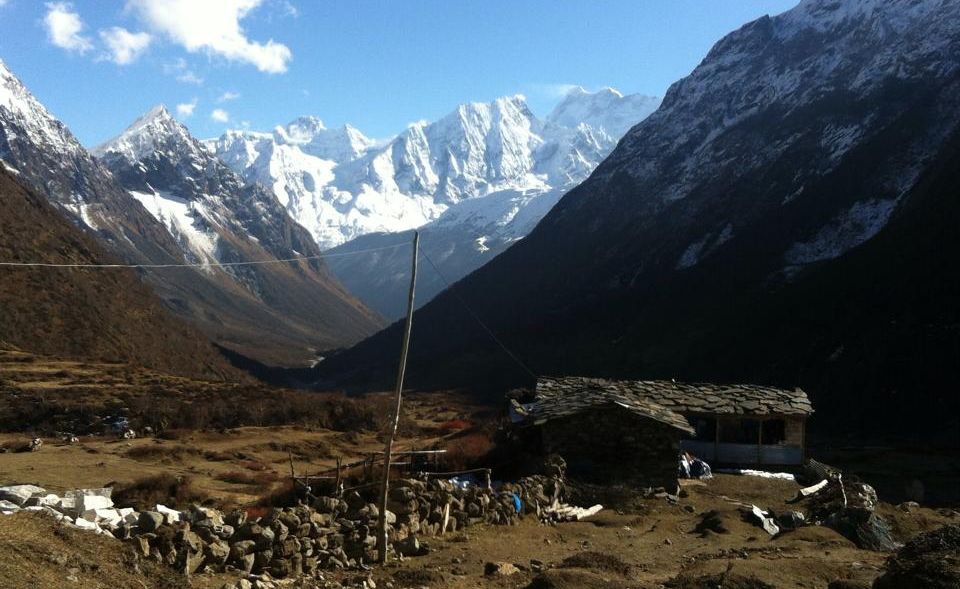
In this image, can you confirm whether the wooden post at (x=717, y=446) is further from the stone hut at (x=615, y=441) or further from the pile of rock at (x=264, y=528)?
the pile of rock at (x=264, y=528)

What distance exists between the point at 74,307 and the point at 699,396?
68.5 metres

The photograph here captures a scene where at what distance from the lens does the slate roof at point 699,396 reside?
1268 inches

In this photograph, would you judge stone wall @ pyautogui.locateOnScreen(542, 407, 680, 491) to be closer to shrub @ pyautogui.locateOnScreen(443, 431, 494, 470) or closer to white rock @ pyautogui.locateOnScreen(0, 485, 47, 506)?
shrub @ pyautogui.locateOnScreen(443, 431, 494, 470)

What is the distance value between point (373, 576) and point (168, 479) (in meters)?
13.1

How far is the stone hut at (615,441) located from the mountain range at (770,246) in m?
38.6

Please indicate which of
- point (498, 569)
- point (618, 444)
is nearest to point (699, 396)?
point (618, 444)

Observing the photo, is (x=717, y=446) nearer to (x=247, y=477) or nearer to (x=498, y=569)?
(x=247, y=477)

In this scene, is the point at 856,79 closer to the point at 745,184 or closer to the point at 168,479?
the point at 745,184

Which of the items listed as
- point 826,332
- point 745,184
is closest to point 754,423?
point 826,332

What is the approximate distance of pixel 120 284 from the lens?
96.5 metres

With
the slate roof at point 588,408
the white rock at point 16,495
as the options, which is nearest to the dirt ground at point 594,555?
the white rock at point 16,495

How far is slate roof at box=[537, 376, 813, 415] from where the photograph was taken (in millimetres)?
32219

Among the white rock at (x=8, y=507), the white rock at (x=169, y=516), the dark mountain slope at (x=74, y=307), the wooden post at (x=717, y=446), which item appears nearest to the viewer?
the white rock at (x=8, y=507)

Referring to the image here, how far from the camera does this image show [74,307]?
8138 cm
